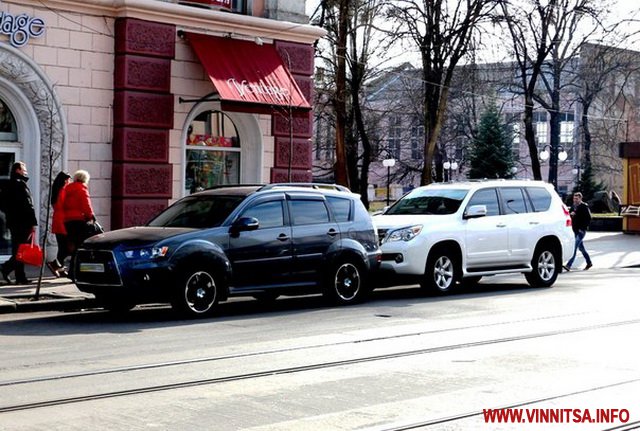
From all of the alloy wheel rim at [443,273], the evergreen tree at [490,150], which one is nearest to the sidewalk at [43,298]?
the alloy wheel rim at [443,273]

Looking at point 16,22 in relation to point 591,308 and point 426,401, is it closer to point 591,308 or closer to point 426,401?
point 591,308

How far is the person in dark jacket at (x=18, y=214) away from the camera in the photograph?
661 inches

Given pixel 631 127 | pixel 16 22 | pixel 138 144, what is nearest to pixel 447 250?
pixel 138 144

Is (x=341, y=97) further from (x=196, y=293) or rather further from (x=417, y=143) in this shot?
(x=417, y=143)

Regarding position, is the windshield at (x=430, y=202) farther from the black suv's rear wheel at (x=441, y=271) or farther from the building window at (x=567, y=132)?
the building window at (x=567, y=132)

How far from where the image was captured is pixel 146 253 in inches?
528

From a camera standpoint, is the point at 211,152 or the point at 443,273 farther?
the point at 211,152

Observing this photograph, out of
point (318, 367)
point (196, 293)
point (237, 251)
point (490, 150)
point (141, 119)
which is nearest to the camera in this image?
point (318, 367)

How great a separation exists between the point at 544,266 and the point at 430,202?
257 cm

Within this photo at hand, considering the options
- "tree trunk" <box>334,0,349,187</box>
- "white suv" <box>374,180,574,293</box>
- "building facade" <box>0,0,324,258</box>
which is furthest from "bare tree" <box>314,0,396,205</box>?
"white suv" <box>374,180,574,293</box>

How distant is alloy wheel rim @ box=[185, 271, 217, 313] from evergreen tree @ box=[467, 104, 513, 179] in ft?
147

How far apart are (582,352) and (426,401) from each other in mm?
3242

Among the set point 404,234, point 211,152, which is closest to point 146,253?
point 404,234

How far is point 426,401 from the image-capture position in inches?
322
